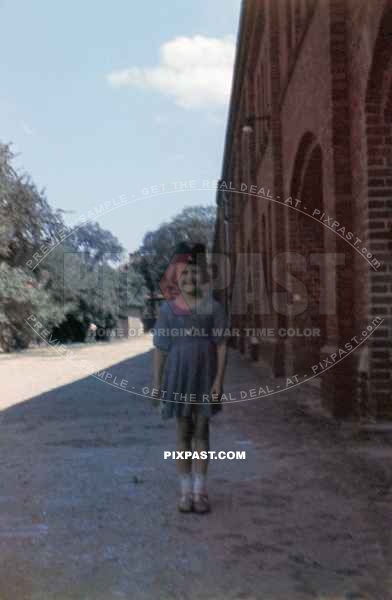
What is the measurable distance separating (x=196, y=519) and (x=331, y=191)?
4.86 m

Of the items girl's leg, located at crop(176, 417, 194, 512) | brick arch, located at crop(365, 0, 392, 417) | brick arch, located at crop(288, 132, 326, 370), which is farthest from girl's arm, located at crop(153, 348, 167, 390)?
brick arch, located at crop(288, 132, 326, 370)

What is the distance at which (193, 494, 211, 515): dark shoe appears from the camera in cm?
420

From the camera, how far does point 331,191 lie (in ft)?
25.8

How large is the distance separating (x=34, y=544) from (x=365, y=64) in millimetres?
5574

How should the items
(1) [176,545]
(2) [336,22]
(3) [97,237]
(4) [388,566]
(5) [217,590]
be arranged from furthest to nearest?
(3) [97,237]
(2) [336,22]
(1) [176,545]
(4) [388,566]
(5) [217,590]

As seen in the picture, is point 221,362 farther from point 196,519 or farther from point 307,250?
point 307,250

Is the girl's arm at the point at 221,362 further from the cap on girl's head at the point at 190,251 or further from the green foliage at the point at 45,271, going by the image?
the green foliage at the point at 45,271

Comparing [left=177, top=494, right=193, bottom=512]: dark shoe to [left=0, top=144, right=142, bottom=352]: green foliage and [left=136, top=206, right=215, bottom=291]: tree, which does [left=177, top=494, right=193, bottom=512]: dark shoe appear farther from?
[left=0, top=144, right=142, bottom=352]: green foliage

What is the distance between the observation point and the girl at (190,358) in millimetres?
4297

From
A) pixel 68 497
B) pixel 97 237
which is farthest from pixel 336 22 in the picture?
pixel 97 237

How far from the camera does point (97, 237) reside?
141 ft

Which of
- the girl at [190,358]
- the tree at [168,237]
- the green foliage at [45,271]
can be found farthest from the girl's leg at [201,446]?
the green foliage at [45,271]

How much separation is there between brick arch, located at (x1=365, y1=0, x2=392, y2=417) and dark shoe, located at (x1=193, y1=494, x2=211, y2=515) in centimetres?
315

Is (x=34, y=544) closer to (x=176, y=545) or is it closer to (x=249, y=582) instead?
(x=176, y=545)
